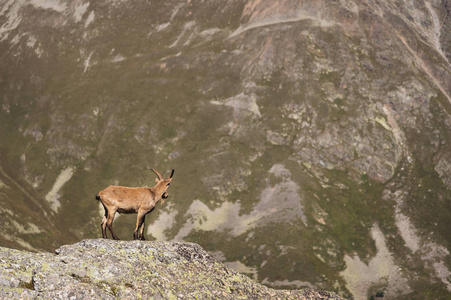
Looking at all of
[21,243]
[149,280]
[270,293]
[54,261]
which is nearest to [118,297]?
[149,280]

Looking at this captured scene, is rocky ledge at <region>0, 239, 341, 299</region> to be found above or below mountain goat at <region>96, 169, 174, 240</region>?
above

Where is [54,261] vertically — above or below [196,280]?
above

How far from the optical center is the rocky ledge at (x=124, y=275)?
16.6 m

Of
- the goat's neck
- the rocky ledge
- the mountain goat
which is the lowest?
the goat's neck

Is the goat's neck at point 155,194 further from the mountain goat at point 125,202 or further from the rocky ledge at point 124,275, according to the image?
the rocky ledge at point 124,275

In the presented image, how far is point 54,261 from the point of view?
59.4 ft

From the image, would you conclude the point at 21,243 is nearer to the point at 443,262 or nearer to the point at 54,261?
the point at 54,261

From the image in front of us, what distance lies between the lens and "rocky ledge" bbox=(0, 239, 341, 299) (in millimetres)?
16562

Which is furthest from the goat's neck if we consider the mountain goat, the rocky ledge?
the rocky ledge

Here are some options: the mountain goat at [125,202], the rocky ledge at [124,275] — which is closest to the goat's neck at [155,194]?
the mountain goat at [125,202]

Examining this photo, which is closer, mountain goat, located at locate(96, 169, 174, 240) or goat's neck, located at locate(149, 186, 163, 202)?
mountain goat, located at locate(96, 169, 174, 240)

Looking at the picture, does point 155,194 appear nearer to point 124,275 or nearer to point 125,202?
point 125,202

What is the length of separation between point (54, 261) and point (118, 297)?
11.3ft

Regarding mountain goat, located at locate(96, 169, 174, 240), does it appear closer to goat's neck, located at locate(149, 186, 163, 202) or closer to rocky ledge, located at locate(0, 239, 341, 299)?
goat's neck, located at locate(149, 186, 163, 202)
